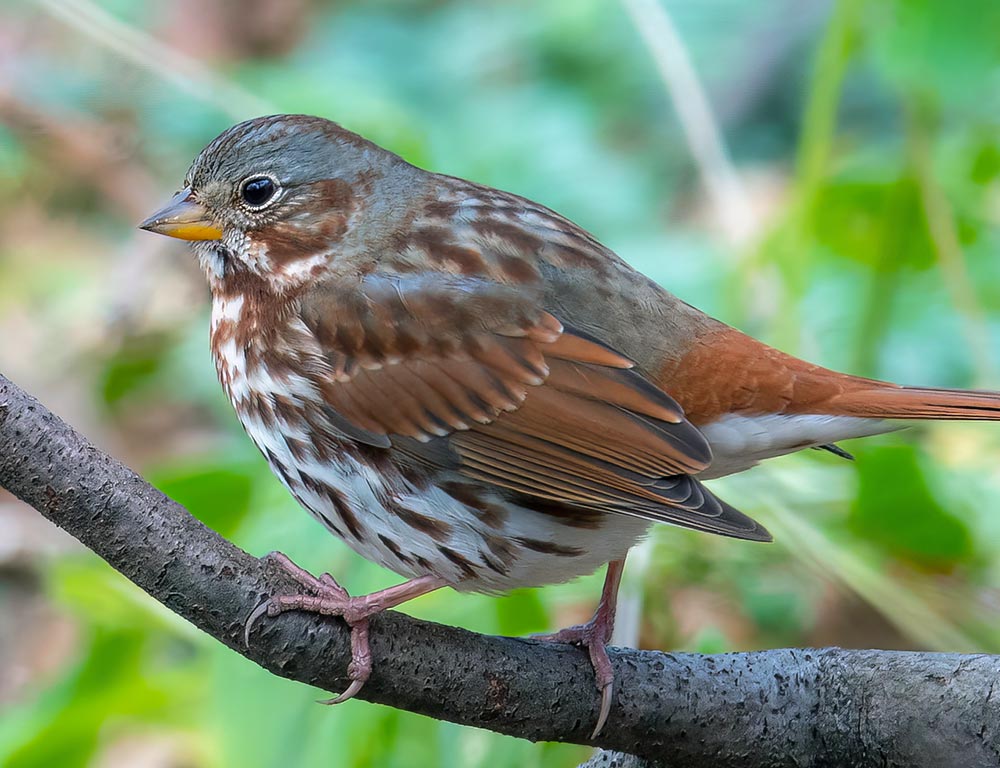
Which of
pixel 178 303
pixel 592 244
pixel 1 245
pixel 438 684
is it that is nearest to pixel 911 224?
pixel 592 244

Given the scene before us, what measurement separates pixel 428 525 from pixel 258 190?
643mm

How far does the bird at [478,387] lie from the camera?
210 centimetres

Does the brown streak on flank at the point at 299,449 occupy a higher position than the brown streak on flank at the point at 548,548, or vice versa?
the brown streak on flank at the point at 299,449

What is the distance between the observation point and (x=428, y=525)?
82.6 inches

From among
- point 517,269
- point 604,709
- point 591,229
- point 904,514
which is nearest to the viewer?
point 604,709

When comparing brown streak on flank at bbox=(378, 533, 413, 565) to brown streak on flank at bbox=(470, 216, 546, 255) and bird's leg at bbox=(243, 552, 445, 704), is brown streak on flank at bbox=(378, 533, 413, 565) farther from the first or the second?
brown streak on flank at bbox=(470, 216, 546, 255)

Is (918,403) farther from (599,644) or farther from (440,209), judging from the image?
(440,209)

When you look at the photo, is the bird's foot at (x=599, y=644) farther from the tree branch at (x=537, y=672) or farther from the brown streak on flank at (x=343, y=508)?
the brown streak on flank at (x=343, y=508)

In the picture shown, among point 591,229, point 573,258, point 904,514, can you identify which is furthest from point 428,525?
point 591,229

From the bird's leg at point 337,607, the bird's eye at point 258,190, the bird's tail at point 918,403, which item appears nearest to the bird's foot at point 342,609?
the bird's leg at point 337,607

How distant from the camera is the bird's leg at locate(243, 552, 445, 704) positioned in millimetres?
1740

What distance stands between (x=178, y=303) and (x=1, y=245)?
4.19ft

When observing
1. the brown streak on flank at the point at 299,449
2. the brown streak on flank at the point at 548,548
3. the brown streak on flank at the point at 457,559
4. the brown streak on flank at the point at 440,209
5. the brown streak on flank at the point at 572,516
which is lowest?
the brown streak on flank at the point at 457,559

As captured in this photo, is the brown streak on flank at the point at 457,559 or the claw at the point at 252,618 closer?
the claw at the point at 252,618
